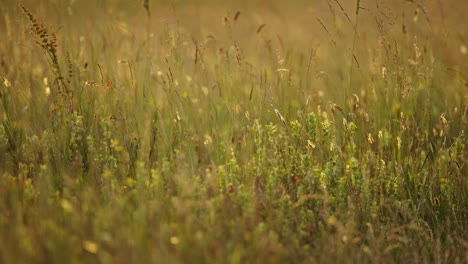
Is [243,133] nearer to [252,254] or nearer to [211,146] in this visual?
[211,146]

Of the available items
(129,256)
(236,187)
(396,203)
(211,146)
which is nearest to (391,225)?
(396,203)

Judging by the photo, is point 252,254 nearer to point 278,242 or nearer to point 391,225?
point 278,242

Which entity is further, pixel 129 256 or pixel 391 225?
pixel 391 225

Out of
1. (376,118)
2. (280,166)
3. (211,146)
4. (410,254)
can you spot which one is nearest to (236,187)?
(280,166)

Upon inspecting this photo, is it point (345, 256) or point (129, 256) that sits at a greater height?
point (129, 256)

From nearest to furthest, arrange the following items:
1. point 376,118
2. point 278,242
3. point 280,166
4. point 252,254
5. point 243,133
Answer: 1. point 252,254
2. point 278,242
3. point 280,166
4. point 243,133
5. point 376,118

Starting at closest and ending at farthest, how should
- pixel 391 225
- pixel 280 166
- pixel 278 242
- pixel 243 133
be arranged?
pixel 278 242 → pixel 391 225 → pixel 280 166 → pixel 243 133

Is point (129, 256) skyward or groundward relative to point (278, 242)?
skyward

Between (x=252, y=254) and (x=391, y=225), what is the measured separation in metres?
0.79

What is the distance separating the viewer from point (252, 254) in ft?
7.88

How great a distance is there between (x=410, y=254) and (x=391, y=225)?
0.15 meters

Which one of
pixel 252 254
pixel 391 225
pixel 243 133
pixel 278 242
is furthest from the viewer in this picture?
pixel 243 133

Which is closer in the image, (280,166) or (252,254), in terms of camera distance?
(252,254)

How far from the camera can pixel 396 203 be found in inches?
119
